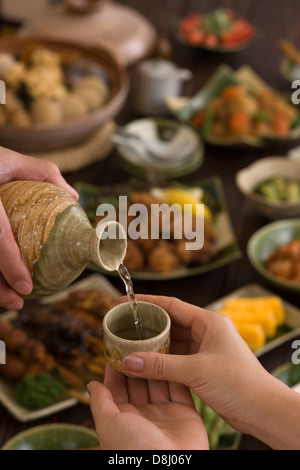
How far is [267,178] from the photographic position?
2.32 meters

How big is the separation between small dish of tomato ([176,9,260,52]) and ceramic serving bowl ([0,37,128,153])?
2.41 ft

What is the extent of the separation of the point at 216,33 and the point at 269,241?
1.57 m

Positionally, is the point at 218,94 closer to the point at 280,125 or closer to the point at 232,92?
the point at 232,92

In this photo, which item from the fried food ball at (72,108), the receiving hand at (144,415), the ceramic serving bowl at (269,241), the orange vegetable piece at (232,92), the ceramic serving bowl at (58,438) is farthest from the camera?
the orange vegetable piece at (232,92)

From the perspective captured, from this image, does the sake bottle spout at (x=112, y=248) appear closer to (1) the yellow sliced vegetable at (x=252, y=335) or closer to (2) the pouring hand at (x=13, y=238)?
(2) the pouring hand at (x=13, y=238)

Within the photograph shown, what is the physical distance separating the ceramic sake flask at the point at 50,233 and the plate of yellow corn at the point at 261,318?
2.27 feet

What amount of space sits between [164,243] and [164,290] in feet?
0.52

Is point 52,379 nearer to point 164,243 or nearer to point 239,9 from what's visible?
point 164,243

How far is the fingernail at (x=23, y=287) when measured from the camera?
1.06 m

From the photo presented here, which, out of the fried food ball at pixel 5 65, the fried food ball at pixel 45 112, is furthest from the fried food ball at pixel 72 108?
the fried food ball at pixel 5 65
